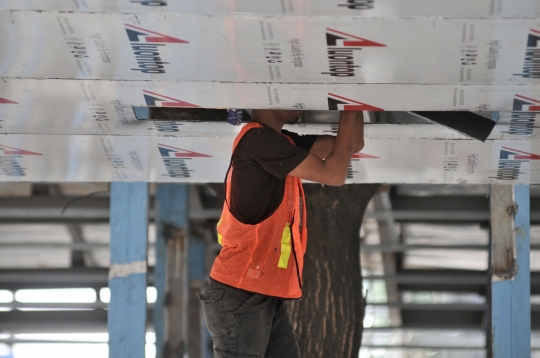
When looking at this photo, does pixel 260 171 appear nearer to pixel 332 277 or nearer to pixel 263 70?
pixel 263 70

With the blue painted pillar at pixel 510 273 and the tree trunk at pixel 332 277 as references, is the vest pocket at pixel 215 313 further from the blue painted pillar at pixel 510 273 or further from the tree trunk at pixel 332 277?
the blue painted pillar at pixel 510 273

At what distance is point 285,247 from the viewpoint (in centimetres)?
252

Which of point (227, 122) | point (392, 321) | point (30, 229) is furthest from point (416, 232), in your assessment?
point (227, 122)

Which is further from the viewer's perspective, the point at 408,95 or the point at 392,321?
the point at 392,321

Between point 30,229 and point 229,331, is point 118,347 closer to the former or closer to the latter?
point 229,331

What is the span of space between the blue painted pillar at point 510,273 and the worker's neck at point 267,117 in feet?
4.09

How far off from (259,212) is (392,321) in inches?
188

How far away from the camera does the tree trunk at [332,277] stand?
144 inches

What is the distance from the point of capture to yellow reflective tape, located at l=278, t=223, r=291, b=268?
2.50m

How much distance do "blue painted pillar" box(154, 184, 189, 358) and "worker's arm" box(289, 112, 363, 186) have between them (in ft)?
8.30

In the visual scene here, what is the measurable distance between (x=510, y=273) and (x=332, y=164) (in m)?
1.32

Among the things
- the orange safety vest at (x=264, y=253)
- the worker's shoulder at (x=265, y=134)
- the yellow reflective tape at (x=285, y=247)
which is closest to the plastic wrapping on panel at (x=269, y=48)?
the worker's shoulder at (x=265, y=134)

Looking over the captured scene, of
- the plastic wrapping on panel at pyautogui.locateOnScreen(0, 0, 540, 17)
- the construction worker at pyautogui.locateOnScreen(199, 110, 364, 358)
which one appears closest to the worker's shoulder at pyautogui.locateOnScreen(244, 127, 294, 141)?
the construction worker at pyautogui.locateOnScreen(199, 110, 364, 358)

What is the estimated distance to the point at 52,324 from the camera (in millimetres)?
7055
